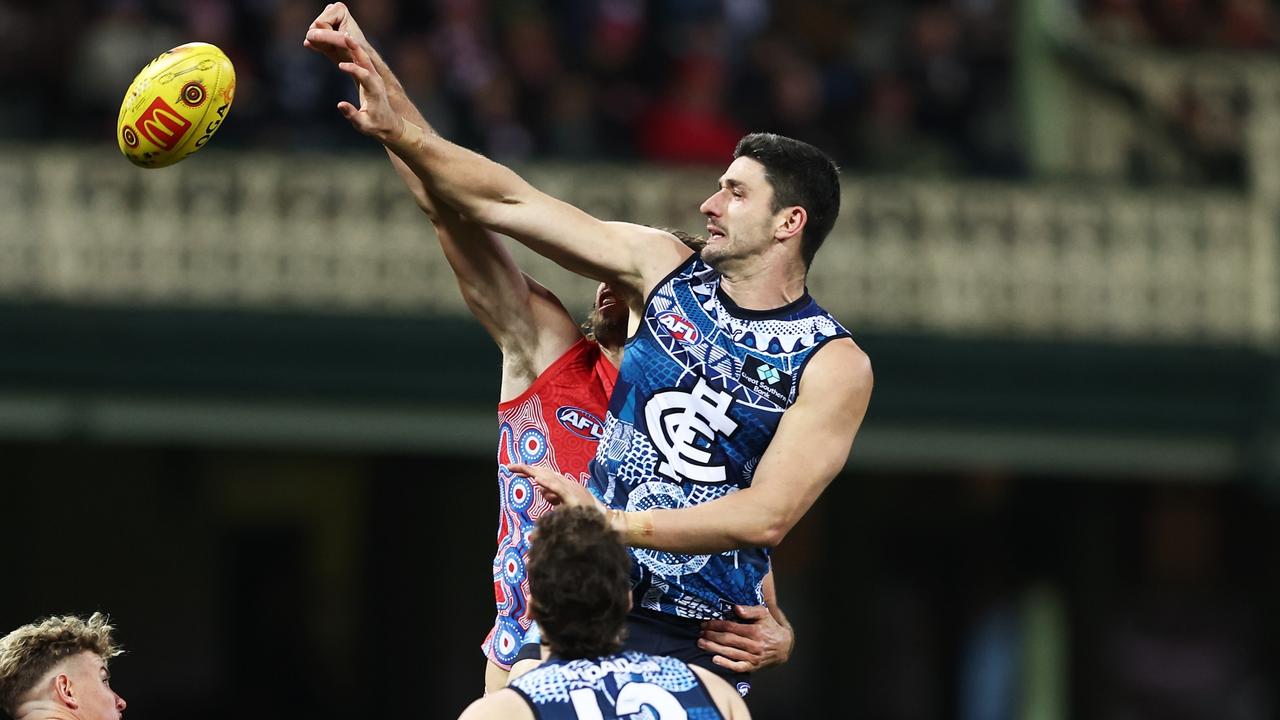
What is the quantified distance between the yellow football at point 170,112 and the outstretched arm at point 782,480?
1.91m

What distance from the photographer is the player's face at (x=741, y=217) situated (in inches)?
242

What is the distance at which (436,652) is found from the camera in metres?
18.0

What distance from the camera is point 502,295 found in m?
6.68

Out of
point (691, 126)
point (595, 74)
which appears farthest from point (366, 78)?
point (595, 74)

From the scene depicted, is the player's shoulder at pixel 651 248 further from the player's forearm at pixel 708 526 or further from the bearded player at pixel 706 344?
the player's forearm at pixel 708 526

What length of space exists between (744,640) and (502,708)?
128 centimetres

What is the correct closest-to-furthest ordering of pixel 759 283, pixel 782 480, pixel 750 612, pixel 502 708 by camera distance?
pixel 502 708 → pixel 782 480 → pixel 759 283 → pixel 750 612

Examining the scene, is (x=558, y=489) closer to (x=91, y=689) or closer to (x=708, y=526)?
(x=708, y=526)

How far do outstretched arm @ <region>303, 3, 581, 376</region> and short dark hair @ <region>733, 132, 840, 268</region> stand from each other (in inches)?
33.8

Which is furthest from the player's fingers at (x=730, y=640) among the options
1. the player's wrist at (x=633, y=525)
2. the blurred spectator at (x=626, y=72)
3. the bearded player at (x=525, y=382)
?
the blurred spectator at (x=626, y=72)

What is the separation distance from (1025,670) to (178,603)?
23.6ft

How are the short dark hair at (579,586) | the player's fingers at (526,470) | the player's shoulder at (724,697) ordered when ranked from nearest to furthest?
1. the short dark hair at (579,586)
2. the player's shoulder at (724,697)
3. the player's fingers at (526,470)

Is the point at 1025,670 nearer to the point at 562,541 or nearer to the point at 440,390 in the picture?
the point at 440,390

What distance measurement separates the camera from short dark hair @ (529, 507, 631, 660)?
522cm
